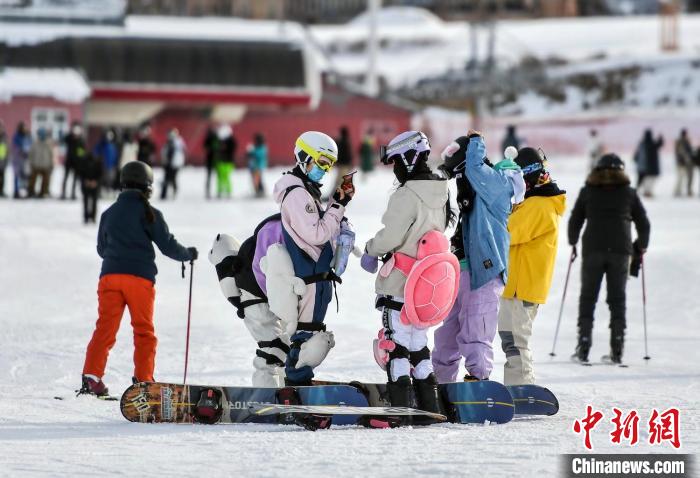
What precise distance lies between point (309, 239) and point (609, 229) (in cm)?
292

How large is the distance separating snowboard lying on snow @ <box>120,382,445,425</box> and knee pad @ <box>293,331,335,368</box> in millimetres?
174

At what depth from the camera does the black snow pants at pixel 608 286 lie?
366 inches

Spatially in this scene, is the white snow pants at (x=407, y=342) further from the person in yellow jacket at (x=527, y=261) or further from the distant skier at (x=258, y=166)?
the distant skier at (x=258, y=166)

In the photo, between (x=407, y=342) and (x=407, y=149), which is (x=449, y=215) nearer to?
(x=407, y=149)

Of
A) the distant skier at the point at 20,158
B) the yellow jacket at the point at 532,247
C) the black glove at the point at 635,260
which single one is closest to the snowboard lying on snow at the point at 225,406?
the yellow jacket at the point at 532,247

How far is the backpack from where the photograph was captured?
6828 millimetres

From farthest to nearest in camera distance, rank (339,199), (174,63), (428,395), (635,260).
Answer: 1. (174,63)
2. (635,260)
3. (339,199)
4. (428,395)

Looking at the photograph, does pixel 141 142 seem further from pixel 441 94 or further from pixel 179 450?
pixel 441 94

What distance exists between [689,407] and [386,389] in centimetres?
165

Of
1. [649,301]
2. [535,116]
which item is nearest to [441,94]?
[535,116]

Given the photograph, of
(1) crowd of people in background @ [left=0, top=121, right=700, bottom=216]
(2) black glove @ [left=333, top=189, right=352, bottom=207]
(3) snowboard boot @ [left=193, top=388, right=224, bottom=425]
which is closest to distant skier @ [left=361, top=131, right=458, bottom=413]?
(2) black glove @ [left=333, top=189, right=352, bottom=207]

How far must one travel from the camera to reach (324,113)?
140ft

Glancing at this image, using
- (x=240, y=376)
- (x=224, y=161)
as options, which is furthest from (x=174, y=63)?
(x=240, y=376)

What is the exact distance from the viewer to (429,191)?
22.9 ft
